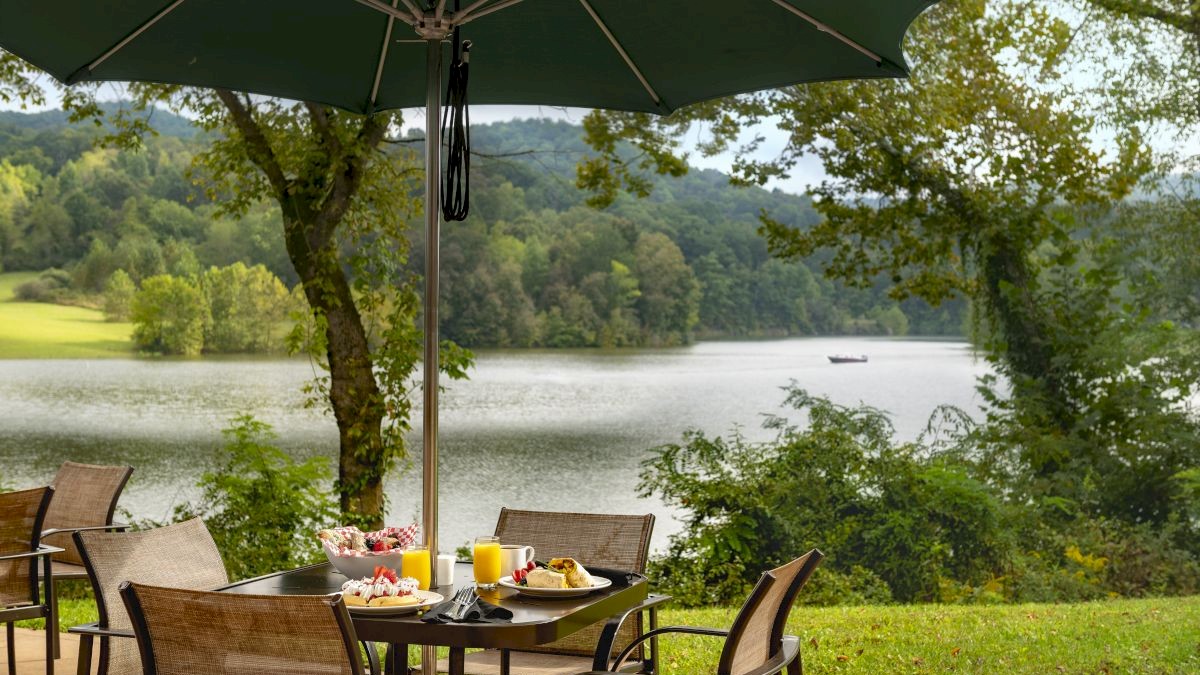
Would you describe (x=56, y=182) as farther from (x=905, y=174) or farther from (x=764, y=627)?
(x=764, y=627)

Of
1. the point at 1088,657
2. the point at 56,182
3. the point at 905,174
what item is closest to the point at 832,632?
the point at 1088,657

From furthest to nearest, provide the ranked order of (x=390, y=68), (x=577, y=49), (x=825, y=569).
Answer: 1. (x=825, y=569)
2. (x=390, y=68)
3. (x=577, y=49)

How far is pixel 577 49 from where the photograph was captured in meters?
3.27

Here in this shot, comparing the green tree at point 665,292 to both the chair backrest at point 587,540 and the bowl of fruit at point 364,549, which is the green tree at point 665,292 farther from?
the bowl of fruit at point 364,549

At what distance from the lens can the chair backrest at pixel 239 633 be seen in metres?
1.99

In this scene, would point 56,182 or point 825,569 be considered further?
point 56,182

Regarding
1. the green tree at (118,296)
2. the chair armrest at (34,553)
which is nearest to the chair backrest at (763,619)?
the chair armrest at (34,553)

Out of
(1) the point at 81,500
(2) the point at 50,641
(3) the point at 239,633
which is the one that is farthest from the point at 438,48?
(1) the point at 81,500

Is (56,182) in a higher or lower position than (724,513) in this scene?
higher

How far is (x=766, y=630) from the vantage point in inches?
100

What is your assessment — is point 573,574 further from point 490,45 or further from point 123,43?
point 123,43

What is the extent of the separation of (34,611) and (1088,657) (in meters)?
4.13

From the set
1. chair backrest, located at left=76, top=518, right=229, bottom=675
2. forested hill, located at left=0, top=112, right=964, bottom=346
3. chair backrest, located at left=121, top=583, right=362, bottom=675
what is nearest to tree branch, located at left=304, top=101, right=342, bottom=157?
chair backrest, located at left=76, top=518, right=229, bottom=675

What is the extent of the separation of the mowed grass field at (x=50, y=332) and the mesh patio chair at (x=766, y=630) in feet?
44.6
